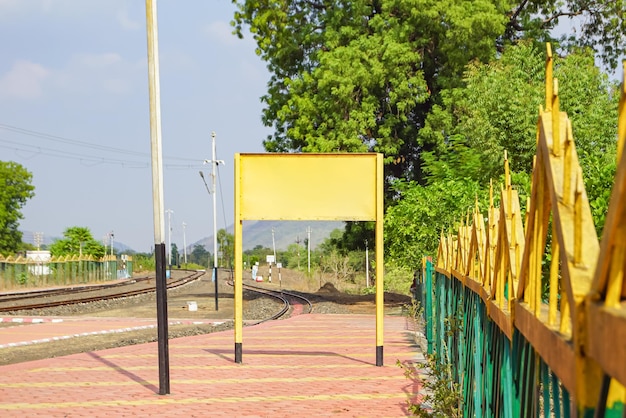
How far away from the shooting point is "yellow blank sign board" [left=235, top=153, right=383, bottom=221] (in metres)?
14.8

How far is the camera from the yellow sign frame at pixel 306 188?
1473cm

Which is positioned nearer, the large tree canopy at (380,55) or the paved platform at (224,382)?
the paved platform at (224,382)

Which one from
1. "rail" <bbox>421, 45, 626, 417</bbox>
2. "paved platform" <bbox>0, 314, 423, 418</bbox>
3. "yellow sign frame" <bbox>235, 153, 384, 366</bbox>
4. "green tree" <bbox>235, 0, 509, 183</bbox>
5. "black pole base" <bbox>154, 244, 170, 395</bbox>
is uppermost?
"green tree" <bbox>235, 0, 509, 183</bbox>

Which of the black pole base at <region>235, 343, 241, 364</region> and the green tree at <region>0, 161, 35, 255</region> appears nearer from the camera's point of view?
the black pole base at <region>235, 343, 241, 364</region>

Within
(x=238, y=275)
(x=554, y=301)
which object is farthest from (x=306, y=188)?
(x=554, y=301)

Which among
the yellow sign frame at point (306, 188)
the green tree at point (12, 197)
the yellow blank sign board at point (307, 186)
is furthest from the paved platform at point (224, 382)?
the green tree at point (12, 197)

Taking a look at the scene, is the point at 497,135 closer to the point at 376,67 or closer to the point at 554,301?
the point at 376,67

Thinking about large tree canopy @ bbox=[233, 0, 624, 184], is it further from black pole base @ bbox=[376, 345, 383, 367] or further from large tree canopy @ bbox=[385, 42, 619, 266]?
black pole base @ bbox=[376, 345, 383, 367]

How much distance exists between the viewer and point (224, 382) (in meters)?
12.4

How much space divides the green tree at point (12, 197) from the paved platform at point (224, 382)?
83.3 m

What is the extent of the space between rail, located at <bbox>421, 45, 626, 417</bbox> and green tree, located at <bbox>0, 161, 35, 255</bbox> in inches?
3741

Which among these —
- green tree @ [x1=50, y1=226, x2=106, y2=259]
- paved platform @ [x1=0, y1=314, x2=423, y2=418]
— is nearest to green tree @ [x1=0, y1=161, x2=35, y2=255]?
green tree @ [x1=50, y1=226, x2=106, y2=259]

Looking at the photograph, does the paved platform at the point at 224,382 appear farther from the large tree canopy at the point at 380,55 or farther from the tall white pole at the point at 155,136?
the large tree canopy at the point at 380,55

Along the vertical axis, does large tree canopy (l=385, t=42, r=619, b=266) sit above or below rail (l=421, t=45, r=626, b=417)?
above
